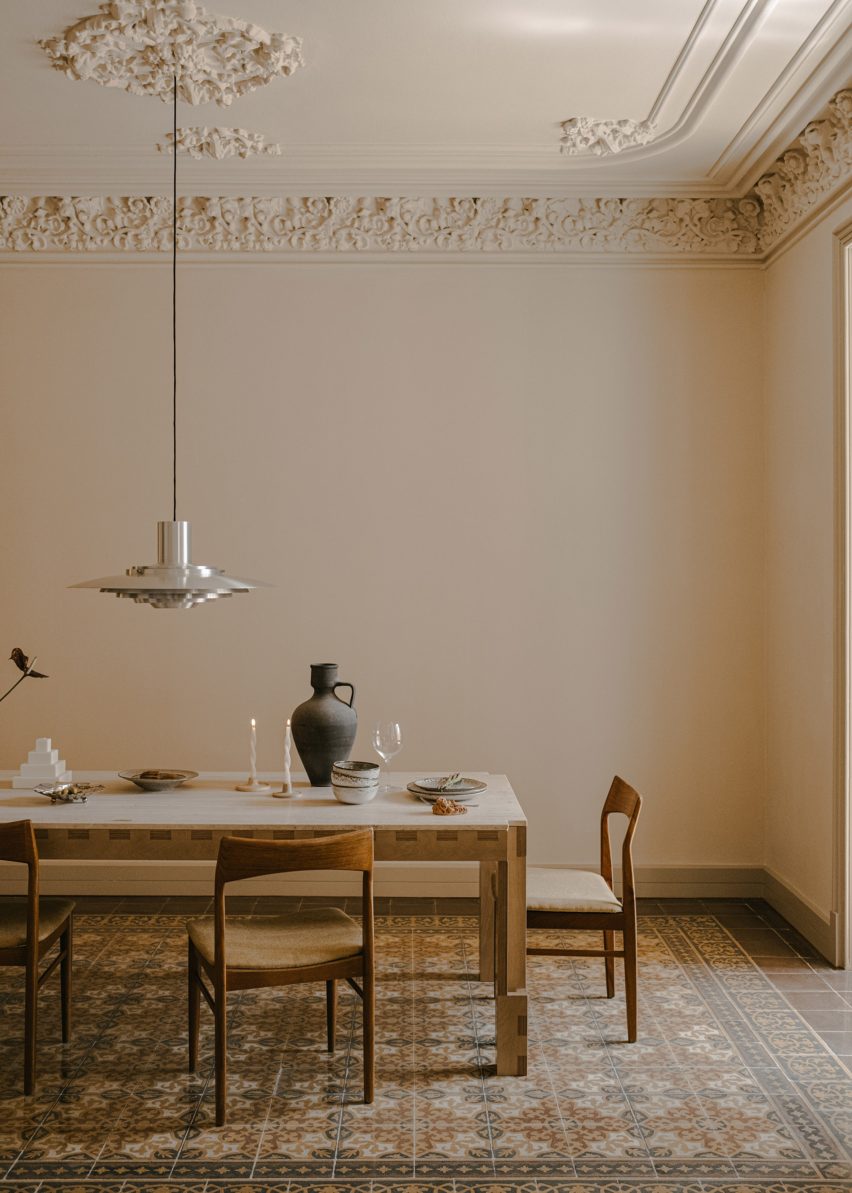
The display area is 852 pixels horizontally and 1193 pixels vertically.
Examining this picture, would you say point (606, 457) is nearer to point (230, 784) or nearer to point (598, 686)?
point (598, 686)

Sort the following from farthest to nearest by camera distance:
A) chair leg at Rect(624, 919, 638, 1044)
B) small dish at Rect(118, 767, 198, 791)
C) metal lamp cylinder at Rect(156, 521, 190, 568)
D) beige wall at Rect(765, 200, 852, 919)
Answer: beige wall at Rect(765, 200, 852, 919)
small dish at Rect(118, 767, 198, 791)
chair leg at Rect(624, 919, 638, 1044)
metal lamp cylinder at Rect(156, 521, 190, 568)

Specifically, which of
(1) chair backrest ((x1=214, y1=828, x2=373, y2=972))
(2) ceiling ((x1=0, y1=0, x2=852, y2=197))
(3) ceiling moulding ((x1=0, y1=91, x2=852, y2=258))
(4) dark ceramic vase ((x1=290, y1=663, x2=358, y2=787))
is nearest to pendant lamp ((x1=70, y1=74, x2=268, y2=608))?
Answer: (4) dark ceramic vase ((x1=290, y1=663, x2=358, y2=787))

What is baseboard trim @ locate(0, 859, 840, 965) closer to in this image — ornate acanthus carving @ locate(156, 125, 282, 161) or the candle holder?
the candle holder

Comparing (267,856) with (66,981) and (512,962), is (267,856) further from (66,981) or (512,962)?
(66,981)

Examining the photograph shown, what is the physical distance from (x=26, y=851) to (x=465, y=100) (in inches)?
133

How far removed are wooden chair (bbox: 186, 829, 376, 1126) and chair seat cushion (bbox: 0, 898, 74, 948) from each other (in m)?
0.49

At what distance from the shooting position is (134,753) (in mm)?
5523

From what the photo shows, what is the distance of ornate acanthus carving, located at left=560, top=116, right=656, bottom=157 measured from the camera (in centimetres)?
466

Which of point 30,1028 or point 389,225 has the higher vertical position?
point 389,225

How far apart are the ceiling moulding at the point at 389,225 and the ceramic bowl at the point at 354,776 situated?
2958 mm

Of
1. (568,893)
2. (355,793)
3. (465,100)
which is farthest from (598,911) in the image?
(465,100)

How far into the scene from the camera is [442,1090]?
10.8ft

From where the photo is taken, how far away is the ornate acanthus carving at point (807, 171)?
169 inches

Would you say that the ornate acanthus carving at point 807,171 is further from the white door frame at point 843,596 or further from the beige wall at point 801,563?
the white door frame at point 843,596
